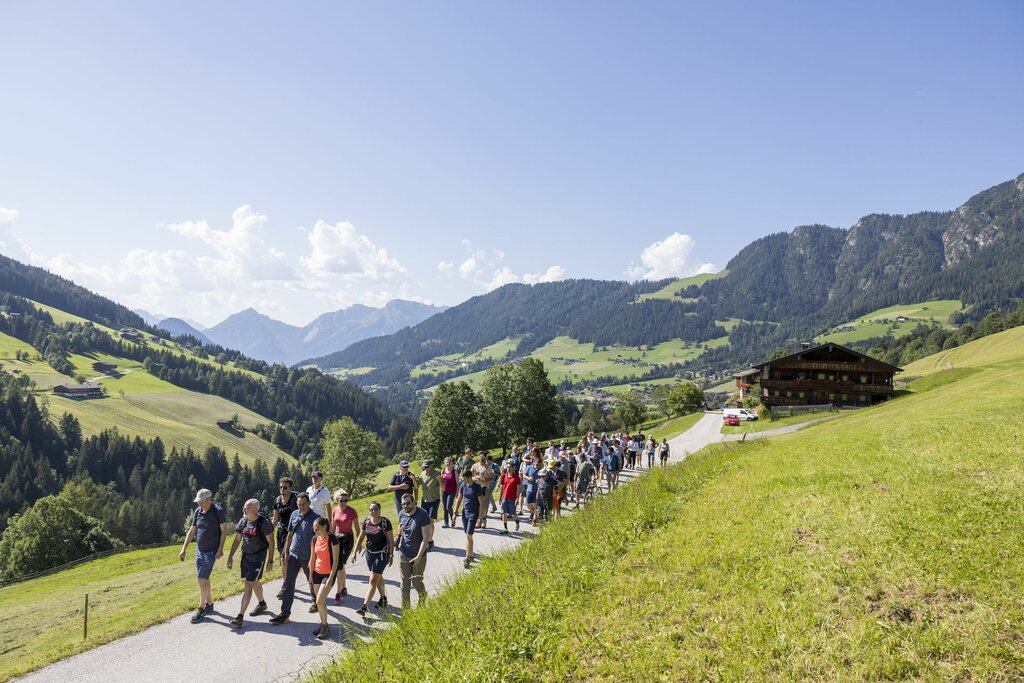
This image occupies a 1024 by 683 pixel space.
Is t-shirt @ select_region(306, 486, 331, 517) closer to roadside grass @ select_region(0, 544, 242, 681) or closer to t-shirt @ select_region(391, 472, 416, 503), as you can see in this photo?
t-shirt @ select_region(391, 472, 416, 503)

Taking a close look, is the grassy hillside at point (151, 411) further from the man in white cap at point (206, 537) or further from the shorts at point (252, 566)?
the shorts at point (252, 566)

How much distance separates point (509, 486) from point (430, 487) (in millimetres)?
2976

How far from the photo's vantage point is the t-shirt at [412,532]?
393 inches

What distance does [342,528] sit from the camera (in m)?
10.8

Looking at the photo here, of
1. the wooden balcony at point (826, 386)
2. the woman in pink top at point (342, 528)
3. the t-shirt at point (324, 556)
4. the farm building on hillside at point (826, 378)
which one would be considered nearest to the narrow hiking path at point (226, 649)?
the woman in pink top at point (342, 528)

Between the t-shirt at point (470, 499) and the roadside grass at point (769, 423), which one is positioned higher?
the t-shirt at point (470, 499)

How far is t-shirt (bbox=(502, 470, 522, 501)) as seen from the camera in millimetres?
16594

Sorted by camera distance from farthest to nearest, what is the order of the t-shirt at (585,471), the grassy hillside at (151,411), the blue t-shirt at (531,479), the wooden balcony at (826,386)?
the grassy hillside at (151,411) < the wooden balcony at (826,386) < the t-shirt at (585,471) < the blue t-shirt at (531,479)

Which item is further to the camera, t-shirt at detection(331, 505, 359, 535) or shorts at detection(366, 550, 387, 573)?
t-shirt at detection(331, 505, 359, 535)

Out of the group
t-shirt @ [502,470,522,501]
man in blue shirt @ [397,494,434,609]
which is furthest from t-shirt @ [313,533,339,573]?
t-shirt @ [502,470,522,501]

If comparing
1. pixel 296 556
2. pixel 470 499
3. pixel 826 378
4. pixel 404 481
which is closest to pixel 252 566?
pixel 296 556

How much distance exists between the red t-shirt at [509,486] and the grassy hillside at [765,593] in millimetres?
4268

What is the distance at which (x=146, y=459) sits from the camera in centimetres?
12850

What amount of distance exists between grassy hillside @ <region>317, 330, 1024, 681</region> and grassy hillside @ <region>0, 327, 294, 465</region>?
158 m
